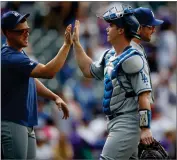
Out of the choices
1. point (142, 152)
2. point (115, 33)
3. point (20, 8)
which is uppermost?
point (20, 8)

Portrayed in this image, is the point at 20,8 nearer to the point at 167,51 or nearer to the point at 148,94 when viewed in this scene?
the point at 167,51

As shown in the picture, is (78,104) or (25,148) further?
(78,104)

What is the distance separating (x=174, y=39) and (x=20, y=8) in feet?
9.05

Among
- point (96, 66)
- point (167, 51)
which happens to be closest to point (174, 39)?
point (167, 51)

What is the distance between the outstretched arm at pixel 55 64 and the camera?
6.47m

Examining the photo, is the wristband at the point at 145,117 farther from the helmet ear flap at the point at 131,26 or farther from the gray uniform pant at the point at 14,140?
the gray uniform pant at the point at 14,140

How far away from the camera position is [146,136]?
19.7 feet

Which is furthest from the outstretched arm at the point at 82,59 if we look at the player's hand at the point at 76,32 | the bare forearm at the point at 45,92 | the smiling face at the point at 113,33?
the smiling face at the point at 113,33

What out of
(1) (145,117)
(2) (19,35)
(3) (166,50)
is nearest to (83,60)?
(2) (19,35)

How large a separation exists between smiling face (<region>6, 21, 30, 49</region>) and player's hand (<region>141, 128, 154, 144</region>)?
4.89 ft

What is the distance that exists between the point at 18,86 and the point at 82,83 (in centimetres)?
511

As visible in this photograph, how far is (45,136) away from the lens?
1105cm

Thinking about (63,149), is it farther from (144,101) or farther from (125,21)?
(144,101)

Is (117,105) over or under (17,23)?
under
